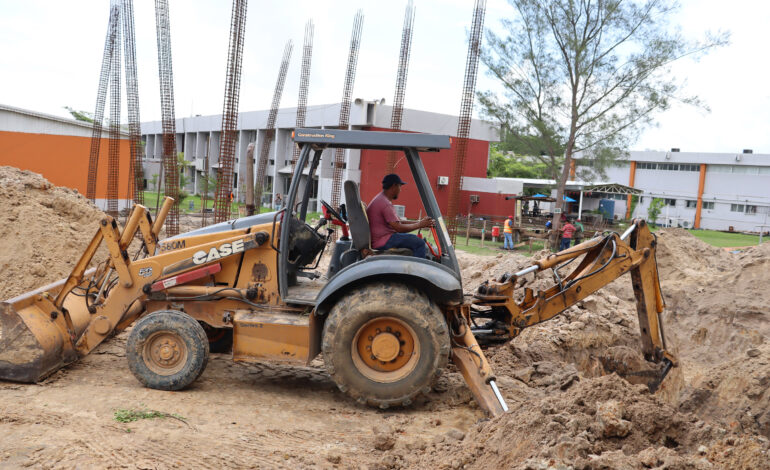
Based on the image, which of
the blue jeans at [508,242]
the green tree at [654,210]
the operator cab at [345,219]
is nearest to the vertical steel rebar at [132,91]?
the blue jeans at [508,242]

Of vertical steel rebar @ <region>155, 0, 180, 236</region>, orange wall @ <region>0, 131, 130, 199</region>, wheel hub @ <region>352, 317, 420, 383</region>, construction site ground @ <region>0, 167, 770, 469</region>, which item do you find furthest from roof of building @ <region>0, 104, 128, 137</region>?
wheel hub @ <region>352, 317, 420, 383</region>

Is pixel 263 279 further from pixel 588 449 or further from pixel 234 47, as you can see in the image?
pixel 234 47

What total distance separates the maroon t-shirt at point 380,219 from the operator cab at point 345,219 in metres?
0.09

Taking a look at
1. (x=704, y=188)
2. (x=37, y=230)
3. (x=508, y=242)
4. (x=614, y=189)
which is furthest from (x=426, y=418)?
(x=704, y=188)

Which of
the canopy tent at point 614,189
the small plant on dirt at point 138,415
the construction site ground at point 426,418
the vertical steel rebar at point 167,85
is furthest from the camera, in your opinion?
the canopy tent at point 614,189

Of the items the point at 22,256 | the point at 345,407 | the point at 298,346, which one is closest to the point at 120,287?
the point at 298,346

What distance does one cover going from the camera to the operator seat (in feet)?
18.8

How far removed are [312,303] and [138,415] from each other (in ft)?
5.80

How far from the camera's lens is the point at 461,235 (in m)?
24.8

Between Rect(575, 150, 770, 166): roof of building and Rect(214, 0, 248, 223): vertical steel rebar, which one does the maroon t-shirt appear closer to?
Rect(214, 0, 248, 223): vertical steel rebar

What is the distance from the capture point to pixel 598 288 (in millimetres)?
6047

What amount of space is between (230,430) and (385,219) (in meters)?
2.37

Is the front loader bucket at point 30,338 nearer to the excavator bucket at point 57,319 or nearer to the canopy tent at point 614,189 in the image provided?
the excavator bucket at point 57,319

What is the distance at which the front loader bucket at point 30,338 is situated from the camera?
571 cm
